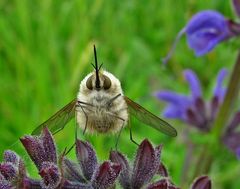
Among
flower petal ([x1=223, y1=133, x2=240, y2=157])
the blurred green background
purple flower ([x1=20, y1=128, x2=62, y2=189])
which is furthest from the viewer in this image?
the blurred green background

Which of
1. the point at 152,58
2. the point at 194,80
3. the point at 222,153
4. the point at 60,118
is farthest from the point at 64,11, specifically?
the point at 60,118

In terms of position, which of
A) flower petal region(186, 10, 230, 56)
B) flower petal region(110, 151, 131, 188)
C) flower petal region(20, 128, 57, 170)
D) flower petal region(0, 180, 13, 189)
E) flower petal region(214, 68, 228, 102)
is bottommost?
flower petal region(0, 180, 13, 189)

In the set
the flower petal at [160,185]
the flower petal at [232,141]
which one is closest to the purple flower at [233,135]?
the flower petal at [232,141]

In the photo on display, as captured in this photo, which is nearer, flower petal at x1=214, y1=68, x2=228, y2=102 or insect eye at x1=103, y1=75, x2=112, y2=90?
insect eye at x1=103, y1=75, x2=112, y2=90

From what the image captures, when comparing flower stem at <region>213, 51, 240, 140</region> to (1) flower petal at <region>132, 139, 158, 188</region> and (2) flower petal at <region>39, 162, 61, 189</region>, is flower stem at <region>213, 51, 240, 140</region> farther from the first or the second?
(2) flower petal at <region>39, 162, 61, 189</region>

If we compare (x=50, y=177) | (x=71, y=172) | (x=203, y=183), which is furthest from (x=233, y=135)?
(x=50, y=177)

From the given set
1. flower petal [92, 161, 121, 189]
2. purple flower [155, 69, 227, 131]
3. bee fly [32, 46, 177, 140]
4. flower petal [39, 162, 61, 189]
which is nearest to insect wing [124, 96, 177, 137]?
bee fly [32, 46, 177, 140]

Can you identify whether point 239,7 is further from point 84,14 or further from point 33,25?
point 33,25
